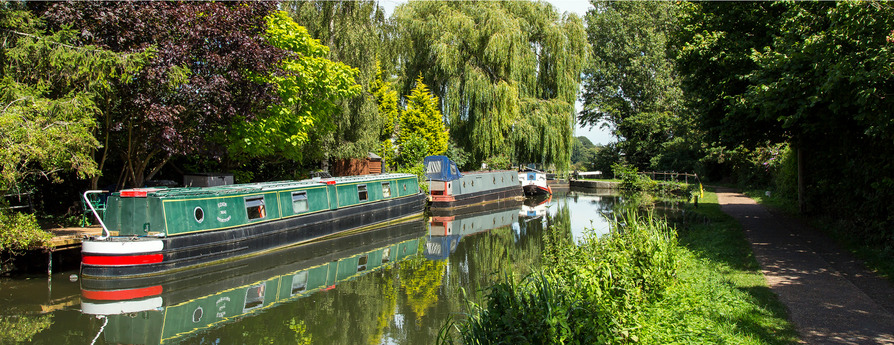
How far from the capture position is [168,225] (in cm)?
1032

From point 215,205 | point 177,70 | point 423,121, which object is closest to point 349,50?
point 423,121

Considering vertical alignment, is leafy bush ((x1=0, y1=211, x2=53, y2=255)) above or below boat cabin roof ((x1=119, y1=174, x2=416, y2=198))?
below

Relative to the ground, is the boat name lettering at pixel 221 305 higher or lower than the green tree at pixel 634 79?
lower

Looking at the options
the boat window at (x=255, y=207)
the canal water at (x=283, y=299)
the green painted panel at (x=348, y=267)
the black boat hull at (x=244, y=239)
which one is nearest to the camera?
the canal water at (x=283, y=299)

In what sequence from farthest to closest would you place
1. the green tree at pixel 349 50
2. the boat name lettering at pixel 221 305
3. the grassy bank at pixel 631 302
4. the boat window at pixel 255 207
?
the green tree at pixel 349 50
the boat window at pixel 255 207
the boat name lettering at pixel 221 305
the grassy bank at pixel 631 302

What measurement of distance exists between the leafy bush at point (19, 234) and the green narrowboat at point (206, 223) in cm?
91

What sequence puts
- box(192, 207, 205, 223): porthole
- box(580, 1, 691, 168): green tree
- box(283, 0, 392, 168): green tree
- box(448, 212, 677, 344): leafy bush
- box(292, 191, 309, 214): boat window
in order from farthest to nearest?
box(580, 1, 691, 168): green tree
box(283, 0, 392, 168): green tree
box(292, 191, 309, 214): boat window
box(192, 207, 205, 223): porthole
box(448, 212, 677, 344): leafy bush

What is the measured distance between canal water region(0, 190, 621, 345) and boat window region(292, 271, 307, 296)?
24 mm

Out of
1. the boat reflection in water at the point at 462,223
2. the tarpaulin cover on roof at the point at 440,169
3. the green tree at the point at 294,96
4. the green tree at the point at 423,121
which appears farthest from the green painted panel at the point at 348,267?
the green tree at the point at 423,121

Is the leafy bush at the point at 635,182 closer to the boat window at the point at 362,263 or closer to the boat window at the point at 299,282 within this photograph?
the boat window at the point at 362,263

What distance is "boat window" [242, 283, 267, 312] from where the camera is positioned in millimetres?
8905

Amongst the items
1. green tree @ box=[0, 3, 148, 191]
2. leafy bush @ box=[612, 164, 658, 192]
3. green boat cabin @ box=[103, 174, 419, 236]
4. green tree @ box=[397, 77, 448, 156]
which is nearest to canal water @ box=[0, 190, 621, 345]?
green boat cabin @ box=[103, 174, 419, 236]

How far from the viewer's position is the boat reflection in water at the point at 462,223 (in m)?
14.4

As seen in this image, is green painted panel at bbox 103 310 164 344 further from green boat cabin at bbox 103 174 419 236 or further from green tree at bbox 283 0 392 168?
Result: green tree at bbox 283 0 392 168
